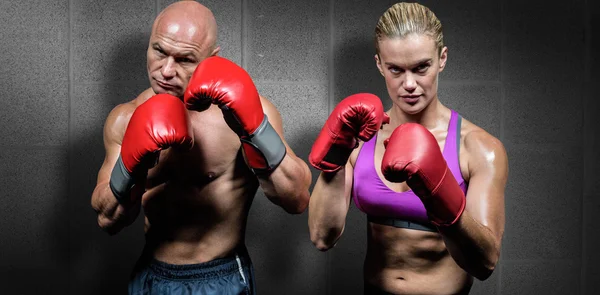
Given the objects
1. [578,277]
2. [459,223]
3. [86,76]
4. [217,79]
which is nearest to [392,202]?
[459,223]

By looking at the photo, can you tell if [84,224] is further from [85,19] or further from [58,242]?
[85,19]

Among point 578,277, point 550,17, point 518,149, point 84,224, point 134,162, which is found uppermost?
point 550,17

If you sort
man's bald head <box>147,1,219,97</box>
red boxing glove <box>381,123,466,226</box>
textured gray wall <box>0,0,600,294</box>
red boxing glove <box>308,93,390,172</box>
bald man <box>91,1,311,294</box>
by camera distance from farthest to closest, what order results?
textured gray wall <box>0,0,600,294</box>, man's bald head <box>147,1,219,97</box>, bald man <box>91,1,311,294</box>, red boxing glove <box>308,93,390,172</box>, red boxing glove <box>381,123,466,226</box>

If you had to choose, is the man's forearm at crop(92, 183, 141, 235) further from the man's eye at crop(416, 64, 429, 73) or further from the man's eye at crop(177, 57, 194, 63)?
the man's eye at crop(416, 64, 429, 73)

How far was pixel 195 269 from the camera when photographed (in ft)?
6.62

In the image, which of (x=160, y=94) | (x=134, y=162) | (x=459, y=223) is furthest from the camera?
(x=160, y=94)

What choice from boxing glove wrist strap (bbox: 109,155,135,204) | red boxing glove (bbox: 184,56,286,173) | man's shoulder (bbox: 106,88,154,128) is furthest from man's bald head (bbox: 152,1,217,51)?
boxing glove wrist strap (bbox: 109,155,135,204)

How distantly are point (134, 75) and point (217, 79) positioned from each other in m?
1.19

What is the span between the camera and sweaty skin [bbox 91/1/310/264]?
1938mm

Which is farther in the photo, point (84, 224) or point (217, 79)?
point (84, 224)

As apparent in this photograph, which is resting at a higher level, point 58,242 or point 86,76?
point 86,76

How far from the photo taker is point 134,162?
1.72 metres

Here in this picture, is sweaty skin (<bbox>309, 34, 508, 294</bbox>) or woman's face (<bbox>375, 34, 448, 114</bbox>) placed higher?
woman's face (<bbox>375, 34, 448, 114</bbox>)

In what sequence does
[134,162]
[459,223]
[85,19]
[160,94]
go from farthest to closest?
[85,19], [160,94], [134,162], [459,223]
